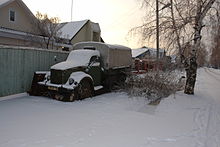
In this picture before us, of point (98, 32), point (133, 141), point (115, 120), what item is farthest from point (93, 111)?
point (98, 32)

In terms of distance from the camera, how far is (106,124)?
5.63 m

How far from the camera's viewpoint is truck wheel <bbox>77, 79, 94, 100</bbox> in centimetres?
884

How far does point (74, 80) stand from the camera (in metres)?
8.66

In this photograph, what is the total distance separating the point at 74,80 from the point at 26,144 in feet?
15.4

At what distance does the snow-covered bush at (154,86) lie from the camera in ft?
33.0

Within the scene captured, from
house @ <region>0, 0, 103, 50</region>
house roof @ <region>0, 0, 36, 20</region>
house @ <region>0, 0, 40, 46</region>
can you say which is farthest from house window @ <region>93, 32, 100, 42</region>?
house roof @ <region>0, 0, 36, 20</region>

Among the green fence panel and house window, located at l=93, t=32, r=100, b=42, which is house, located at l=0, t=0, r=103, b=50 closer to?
house window, located at l=93, t=32, r=100, b=42

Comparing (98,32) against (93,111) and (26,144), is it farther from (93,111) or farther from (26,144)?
(26,144)

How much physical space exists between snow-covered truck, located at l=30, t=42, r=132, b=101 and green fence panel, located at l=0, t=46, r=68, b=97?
45 cm

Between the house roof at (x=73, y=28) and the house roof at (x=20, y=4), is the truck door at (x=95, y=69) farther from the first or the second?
the house roof at (x=73, y=28)

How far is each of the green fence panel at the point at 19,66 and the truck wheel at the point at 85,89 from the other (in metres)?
2.51

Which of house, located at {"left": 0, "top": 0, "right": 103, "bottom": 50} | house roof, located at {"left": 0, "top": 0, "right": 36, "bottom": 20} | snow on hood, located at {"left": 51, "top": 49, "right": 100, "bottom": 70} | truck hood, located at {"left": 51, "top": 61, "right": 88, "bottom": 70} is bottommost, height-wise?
truck hood, located at {"left": 51, "top": 61, "right": 88, "bottom": 70}

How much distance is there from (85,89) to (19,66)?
9.79 ft

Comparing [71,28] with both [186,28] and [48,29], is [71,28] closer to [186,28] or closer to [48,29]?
[48,29]
